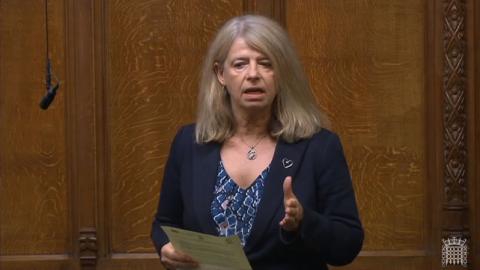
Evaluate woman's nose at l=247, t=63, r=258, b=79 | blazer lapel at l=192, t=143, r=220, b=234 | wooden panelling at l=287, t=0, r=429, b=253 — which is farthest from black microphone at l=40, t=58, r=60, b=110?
woman's nose at l=247, t=63, r=258, b=79

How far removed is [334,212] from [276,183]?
0.55 feet

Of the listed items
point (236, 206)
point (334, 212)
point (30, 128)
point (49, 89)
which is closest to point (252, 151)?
point (236, 206)

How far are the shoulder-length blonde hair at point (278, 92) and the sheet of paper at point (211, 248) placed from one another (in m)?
0.39

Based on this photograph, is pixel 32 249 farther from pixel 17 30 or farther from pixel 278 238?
pixel 278 238

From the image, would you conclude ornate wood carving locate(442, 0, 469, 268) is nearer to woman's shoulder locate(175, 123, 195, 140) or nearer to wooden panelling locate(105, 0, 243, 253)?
wooden panelling locate(105, 0, 243, 253)

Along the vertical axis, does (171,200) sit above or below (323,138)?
below

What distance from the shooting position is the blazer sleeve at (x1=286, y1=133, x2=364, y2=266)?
2689 mm

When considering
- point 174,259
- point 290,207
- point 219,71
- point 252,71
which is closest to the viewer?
point 290,207

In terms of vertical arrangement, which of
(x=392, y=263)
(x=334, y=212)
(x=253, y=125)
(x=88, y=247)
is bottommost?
(x=392, y=263)

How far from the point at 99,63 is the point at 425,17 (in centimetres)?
151

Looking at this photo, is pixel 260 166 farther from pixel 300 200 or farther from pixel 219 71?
pixel 219 71

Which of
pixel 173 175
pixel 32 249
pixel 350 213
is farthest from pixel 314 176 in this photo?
pixel 32 249

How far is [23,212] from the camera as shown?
486 cm

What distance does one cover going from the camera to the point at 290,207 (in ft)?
8.32
